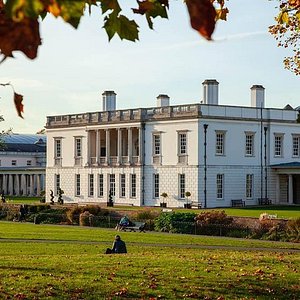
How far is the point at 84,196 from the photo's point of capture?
236ft

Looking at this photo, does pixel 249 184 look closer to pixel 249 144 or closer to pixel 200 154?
pixel 249 144

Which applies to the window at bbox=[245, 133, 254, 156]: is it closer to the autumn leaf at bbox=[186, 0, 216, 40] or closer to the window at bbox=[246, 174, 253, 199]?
the window at bbox=[246, 174, 253, 199]

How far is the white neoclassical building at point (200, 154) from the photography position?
61.8m

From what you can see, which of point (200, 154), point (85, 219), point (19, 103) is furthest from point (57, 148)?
point (19, 103)

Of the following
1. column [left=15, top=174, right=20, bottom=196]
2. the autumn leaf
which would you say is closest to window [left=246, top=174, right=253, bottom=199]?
column [left=15, top=174, right=20, bottom=196]

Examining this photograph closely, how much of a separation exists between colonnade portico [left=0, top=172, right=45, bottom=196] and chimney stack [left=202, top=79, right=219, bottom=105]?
40.0 metres

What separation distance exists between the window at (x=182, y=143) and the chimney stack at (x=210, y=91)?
14.7 ft

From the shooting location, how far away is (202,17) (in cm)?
251

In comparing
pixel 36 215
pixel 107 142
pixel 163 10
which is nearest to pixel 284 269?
pixel 163 10

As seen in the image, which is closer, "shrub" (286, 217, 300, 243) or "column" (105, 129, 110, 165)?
"shrub" (286, 217, 300, 243)

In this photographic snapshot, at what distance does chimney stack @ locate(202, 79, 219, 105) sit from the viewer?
6569 cm

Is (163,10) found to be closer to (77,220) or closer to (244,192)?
(77,220)

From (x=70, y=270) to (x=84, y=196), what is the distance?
186 ft

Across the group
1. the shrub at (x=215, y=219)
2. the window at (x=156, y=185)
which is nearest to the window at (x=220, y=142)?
the window at (x=156, y=185)
